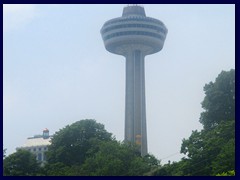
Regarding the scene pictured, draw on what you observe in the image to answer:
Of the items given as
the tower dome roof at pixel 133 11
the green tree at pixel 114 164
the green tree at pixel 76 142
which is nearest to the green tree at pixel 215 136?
the green tree at pixel 114 164

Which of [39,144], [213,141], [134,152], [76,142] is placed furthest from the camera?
[39,144]

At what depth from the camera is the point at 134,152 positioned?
175 ft

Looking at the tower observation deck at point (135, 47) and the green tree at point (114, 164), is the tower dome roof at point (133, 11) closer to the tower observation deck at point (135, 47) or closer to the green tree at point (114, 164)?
the tower observation deck at point (135, 47)

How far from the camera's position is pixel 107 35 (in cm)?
11275

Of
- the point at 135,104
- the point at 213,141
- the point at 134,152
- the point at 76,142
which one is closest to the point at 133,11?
the point at 135,104

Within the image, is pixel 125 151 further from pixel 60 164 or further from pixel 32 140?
pixel 32 140

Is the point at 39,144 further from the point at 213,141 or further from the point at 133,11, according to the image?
the point at 213,141

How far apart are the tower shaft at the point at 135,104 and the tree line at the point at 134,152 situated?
1585 inches

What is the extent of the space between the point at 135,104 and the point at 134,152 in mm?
51058

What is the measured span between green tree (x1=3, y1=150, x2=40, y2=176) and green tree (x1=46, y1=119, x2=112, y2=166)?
17.7ft

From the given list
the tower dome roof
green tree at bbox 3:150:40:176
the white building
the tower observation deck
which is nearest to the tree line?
green tree at bbox 3:150:40:176

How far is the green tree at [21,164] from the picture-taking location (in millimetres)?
50562

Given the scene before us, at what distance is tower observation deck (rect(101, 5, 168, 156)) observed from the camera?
339 ft
